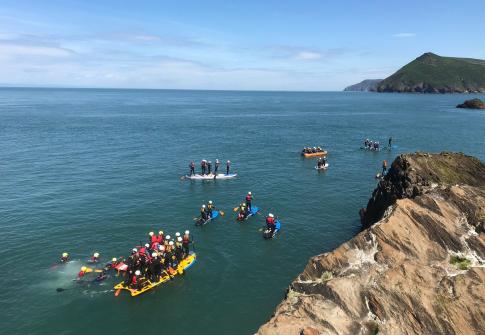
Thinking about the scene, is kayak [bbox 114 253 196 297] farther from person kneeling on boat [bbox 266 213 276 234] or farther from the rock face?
the rock face

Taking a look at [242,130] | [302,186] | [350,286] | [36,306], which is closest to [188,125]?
[242,130]

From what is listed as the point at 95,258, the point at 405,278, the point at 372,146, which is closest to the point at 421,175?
the point at 405,278

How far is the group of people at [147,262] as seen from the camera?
31562mm

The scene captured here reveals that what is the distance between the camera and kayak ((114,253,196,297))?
30847 mm

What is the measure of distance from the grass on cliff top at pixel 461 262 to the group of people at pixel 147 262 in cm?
2188

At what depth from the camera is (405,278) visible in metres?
19.9

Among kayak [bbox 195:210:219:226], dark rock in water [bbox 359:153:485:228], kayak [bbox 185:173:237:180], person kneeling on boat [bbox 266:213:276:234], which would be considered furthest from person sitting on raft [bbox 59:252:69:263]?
dark rock in water [bbox 359:153:485:228]

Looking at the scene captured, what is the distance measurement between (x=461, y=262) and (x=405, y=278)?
4.79 metres

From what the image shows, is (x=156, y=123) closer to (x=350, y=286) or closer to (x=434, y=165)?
(x=434, y=165)

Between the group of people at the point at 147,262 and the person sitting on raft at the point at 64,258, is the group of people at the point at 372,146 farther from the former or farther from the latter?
the person sitting on raft at the point at 64,258

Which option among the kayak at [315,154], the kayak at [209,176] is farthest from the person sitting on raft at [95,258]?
the kayak at [315,154]

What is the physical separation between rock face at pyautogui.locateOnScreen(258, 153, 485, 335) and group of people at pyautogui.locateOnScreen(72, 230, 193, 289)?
582 inches

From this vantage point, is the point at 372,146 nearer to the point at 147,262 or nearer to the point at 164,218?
the point at 164,218

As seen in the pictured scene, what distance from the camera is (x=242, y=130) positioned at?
126 metres
